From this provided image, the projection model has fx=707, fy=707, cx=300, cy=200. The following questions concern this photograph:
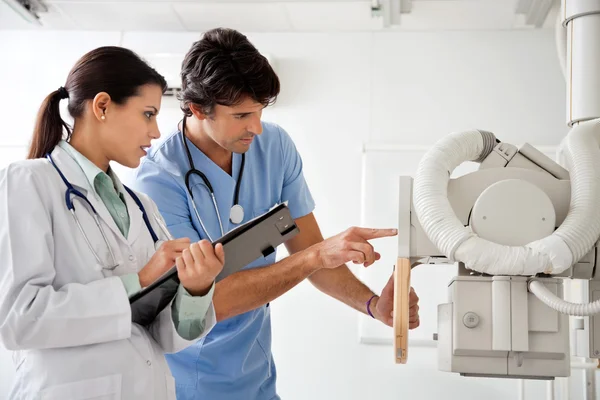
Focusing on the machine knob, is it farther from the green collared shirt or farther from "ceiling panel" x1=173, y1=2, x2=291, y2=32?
"ceiling panel" x1=173, y1=2, x2=291, y2=32

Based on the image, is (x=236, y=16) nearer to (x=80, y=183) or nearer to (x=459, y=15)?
(x=459, y=15)

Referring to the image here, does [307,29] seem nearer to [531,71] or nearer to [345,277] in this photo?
[531,71]

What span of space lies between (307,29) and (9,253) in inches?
116

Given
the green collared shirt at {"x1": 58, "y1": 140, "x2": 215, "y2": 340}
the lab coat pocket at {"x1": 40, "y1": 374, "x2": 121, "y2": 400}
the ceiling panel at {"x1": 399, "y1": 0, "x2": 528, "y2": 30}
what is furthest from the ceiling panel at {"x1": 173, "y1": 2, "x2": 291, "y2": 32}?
the lab coat pocket at {"x1": 40, "y1": 374, "x2": 121, "y2": 400}

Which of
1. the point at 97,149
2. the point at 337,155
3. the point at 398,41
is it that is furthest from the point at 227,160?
the point at 398,41

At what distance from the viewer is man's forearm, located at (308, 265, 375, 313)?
198 centimetres

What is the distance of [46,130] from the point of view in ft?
4.63

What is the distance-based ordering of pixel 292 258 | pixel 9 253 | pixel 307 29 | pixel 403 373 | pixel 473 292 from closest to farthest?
1. pixel 9 253
2. pixel 473 292
3. pixel 292 258
4. pixel 403 373
5. pixel 307 29

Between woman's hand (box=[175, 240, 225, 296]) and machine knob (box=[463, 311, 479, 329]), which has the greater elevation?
woman's hand (box=[175, 240, 225, 296])

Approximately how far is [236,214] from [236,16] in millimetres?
2101

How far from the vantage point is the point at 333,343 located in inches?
145

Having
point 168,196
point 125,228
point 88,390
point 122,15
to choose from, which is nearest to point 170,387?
point 88,390

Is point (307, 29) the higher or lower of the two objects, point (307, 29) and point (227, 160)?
the higher

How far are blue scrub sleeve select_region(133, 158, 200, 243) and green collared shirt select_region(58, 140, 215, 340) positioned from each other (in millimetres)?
402
